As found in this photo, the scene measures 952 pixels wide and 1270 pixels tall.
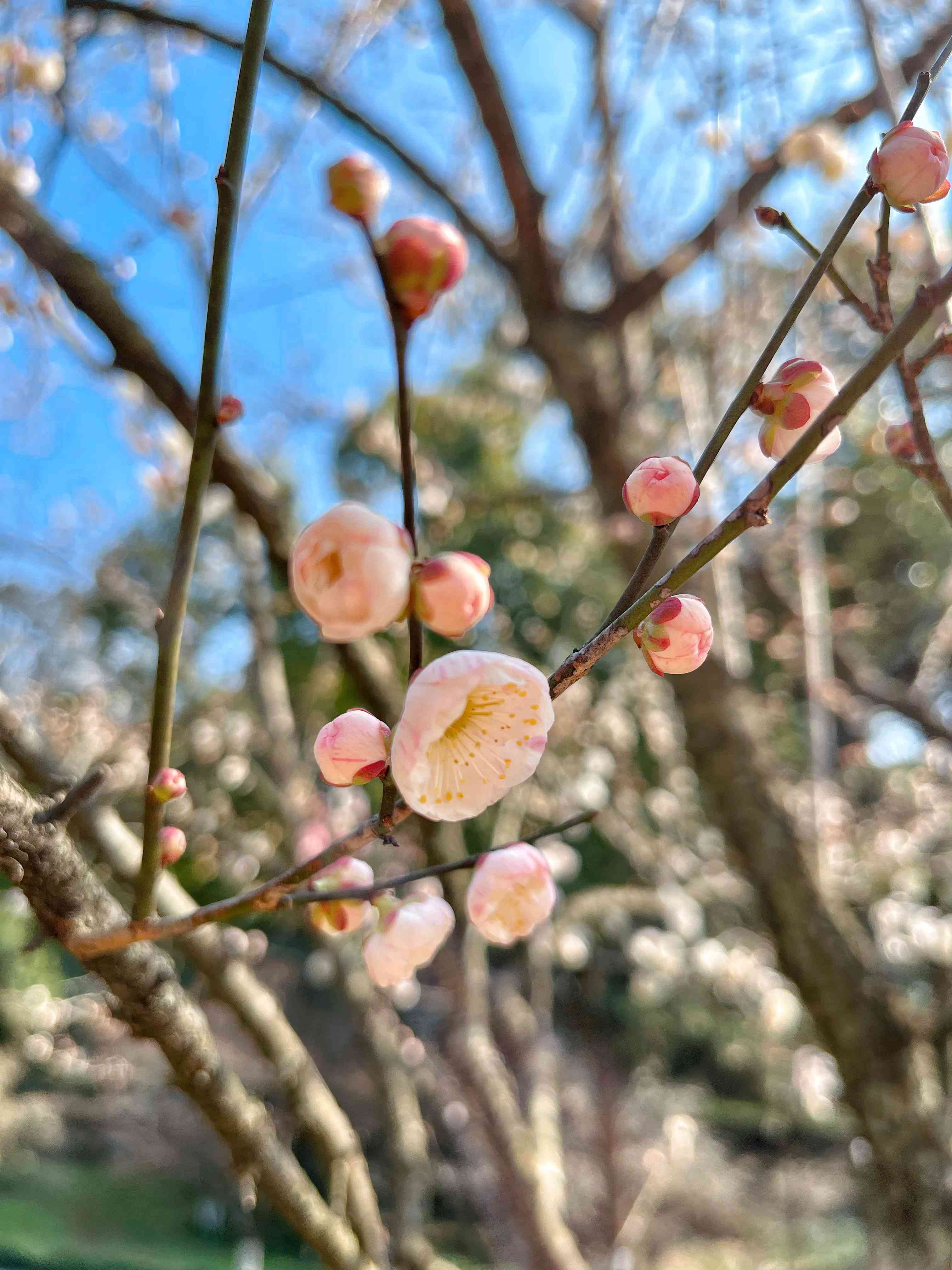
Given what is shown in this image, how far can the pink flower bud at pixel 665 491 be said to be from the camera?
30cm

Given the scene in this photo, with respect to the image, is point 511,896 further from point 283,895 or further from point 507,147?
point 507,147

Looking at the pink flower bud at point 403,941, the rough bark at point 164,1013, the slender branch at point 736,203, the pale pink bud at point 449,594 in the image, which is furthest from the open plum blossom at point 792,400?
the slender branch at point 736,203

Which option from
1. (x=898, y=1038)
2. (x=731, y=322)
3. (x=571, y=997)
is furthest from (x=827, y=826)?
(x=571, y=997)

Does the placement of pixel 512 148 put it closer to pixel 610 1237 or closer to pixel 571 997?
pixel 610 1237

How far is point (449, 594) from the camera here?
9.8 inches

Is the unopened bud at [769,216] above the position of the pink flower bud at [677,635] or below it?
above

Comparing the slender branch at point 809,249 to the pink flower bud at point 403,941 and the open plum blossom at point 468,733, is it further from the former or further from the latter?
the pink flower bud at point 403,941

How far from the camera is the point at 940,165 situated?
0.32 meters

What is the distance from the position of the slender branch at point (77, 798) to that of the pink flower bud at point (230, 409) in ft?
0.56

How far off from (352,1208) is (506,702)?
0.90m

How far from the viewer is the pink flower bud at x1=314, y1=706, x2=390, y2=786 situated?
0.34 metres

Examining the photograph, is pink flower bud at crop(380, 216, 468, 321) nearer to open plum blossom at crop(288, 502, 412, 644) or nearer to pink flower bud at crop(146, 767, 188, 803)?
open plum blossom at crop(288, 502, 412, 644)

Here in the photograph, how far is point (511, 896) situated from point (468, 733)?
0.32 ft

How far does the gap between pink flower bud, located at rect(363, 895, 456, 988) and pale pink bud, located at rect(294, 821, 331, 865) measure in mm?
717
